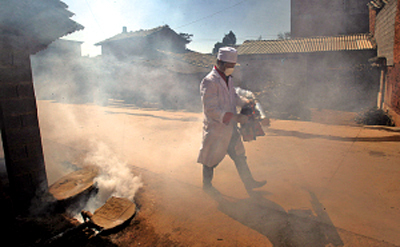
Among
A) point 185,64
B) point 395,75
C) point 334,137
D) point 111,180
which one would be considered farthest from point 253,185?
point 185,64

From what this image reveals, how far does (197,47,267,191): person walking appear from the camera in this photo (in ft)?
9.50

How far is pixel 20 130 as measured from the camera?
2.94 m

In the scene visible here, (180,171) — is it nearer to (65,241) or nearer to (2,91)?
(65,241)

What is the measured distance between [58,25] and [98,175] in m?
2.23

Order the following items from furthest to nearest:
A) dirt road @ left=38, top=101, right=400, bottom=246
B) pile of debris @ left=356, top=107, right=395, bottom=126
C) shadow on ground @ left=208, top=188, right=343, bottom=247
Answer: pile of debris @ left=356, top=107, right=395, bottom=126
dirt road @ left=38, top=101, right=400, bottom=246
shadow on ground @ left=208, top=188, right=343, bottom=247

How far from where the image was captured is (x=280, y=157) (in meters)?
4.68

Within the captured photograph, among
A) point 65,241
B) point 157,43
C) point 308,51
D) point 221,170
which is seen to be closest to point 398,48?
point 308,51

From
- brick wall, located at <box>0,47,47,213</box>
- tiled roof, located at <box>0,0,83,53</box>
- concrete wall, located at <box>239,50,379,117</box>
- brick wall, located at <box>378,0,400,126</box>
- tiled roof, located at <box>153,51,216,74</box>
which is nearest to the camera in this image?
tiled roof, located at <box>0,0,83,53</box>

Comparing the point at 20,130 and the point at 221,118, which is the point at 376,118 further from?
the point at 20,130

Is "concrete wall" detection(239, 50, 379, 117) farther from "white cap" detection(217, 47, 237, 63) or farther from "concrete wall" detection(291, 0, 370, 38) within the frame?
"white cap" detection(217, 47, 237, 63)

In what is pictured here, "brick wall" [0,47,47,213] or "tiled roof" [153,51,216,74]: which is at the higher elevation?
"tiled roof" [153,51,216,74]

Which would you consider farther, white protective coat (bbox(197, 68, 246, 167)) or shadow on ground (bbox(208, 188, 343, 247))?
white protective coat (bbox(197, 68, 246, 167))

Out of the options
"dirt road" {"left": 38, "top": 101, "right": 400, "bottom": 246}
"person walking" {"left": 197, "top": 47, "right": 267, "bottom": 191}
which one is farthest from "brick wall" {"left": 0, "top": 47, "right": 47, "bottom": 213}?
"person walking" {"left": 197, "top": 47, "right": 267, "bottom": 191}

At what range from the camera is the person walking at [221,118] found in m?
2.90
